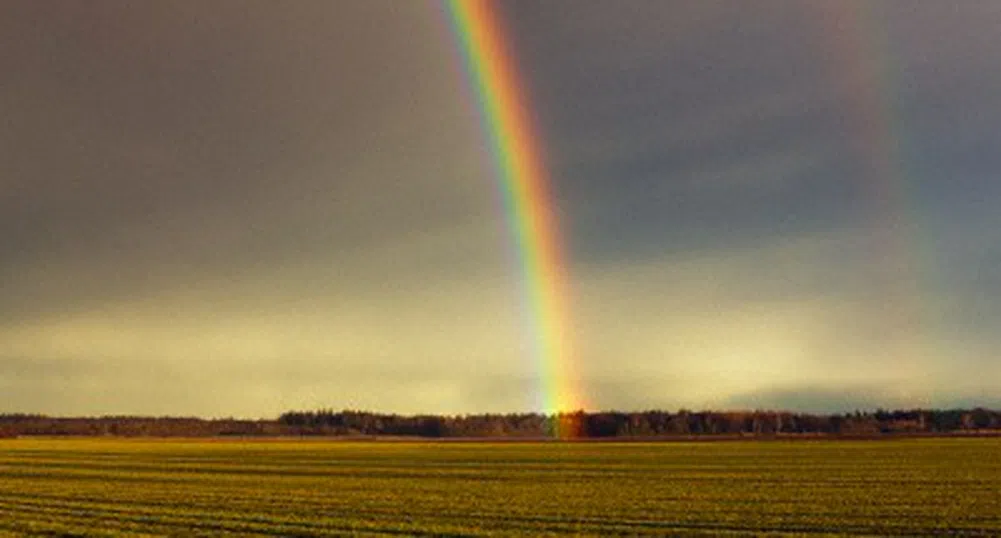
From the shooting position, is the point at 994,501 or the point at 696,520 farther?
the point at 994,501

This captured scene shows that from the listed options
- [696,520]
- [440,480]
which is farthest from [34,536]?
[440,480]

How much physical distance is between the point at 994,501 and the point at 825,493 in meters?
7.09

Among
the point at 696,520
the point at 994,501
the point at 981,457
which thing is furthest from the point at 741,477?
the point at 981,457

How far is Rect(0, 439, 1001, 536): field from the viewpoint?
1204 inches

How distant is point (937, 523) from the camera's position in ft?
102

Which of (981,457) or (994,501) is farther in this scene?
(981,457)

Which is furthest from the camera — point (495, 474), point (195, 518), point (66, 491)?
point (495, 474)

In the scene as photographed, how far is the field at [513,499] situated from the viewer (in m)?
30.6

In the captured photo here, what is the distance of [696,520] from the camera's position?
1271 inches

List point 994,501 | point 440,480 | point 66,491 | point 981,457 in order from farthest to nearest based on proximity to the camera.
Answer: point 981,457 → point 440,480 → point 66,491 → point 994,501

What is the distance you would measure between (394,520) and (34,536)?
1034 centimetres

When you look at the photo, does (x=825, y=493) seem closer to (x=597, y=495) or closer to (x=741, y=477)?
(x=597, y=495)

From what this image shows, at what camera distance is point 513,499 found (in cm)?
4188

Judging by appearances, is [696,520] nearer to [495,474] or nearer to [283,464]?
[495,474]
